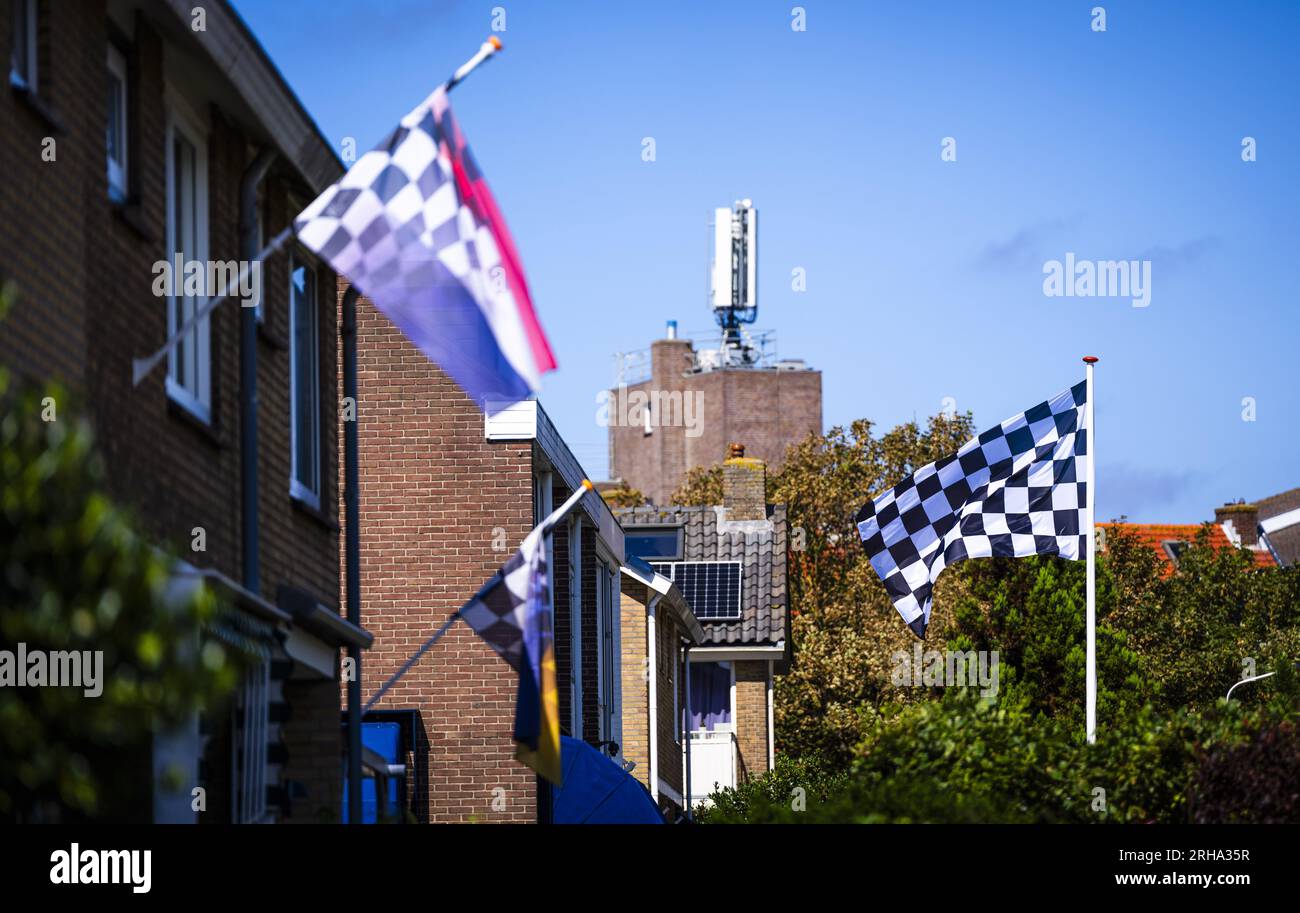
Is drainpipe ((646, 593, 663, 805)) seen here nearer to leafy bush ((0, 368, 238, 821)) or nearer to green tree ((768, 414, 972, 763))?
green tree ((768, 414, 972, 763))

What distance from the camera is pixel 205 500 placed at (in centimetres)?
1235

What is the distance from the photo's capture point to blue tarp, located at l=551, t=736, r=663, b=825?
22562mm

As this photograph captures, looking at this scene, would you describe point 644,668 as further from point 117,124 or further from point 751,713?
point 117,124

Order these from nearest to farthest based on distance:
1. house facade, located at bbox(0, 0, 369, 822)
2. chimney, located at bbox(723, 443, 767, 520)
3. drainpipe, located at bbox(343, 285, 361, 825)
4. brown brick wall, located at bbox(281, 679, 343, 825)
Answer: house facade, located at bbox(0, 0, 369, 822), brown brick wall, located at bbox(281, 679, 343, 825), drainpipe, located at bbox(343, 285, 361, 825), chimney, located at bbox(723, 443, 767, 520)

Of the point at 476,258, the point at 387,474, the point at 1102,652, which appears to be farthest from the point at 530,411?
the point at 1102,652

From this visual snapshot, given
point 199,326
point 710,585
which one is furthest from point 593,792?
point 710,585

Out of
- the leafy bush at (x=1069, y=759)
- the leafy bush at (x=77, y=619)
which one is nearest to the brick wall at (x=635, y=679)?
the leafy bush at (x=1069, y=759)

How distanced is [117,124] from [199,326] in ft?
5.29

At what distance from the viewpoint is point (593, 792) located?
74.4 feet

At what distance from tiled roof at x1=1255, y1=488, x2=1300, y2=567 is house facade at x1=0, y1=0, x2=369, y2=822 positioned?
76.5 metres

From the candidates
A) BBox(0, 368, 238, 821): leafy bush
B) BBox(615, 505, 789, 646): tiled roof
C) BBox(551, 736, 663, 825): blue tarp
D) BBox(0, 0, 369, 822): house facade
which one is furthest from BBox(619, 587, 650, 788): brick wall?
BBox(0, 368, 238, 821): leafy bush

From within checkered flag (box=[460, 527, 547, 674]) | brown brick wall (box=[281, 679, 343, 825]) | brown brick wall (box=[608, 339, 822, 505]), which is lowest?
brown brick wall (box=[281, 679, 343, 825])

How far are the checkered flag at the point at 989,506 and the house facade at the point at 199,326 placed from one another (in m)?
7.53

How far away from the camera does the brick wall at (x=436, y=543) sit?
72.0 ft
